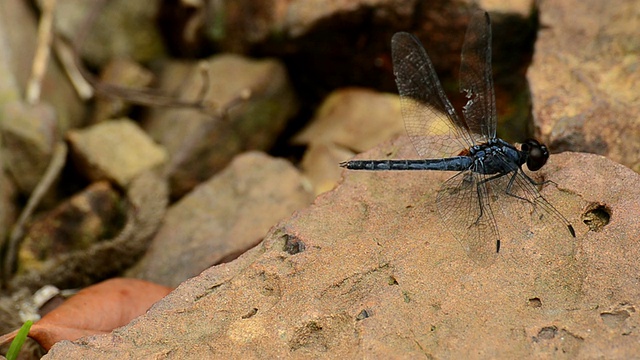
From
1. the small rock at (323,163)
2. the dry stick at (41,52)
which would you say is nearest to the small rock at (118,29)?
the dry stick at (41,52)

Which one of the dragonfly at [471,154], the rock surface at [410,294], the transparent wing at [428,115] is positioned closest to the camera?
the rock surface at [410,294]

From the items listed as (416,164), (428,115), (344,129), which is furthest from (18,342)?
(344,129)

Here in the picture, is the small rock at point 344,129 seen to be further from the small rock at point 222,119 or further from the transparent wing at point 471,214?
the transparent wing at point 471,214

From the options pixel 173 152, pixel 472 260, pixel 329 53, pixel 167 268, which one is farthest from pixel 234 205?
pixel 472 260

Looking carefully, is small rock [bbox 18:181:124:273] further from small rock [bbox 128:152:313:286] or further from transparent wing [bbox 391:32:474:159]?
transparent wing [bbox 391:32:474:159]

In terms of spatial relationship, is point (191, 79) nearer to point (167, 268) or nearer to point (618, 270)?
point (167, 268)

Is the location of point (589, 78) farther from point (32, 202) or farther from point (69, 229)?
point (32, 202)

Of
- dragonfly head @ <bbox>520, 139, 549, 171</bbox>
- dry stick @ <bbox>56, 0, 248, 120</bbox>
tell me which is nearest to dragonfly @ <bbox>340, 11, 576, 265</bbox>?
dragonfly head @ <bbox>520, 139, 549, 171</bbox>
